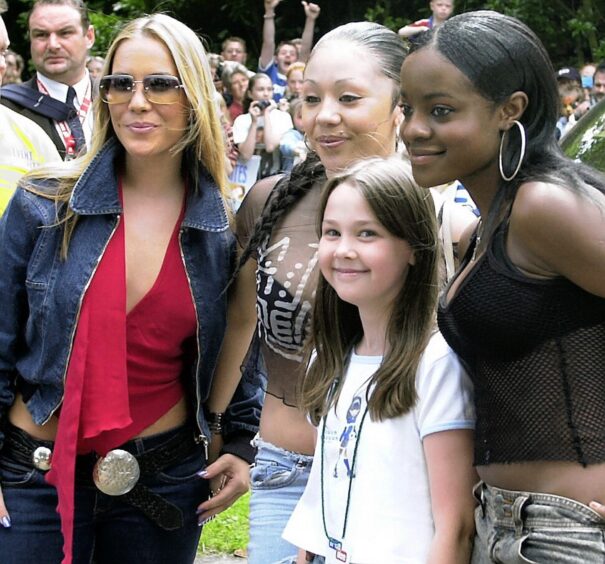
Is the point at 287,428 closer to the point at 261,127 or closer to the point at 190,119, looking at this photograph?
the point at 190,119

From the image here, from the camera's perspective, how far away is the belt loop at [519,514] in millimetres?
2236

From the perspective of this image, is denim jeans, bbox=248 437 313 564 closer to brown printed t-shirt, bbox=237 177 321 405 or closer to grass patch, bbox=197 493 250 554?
brown printed t-shirt, bbox=237 177 321 405

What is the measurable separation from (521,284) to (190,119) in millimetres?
1422

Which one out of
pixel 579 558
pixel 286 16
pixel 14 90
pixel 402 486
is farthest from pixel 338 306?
pixel 286 16

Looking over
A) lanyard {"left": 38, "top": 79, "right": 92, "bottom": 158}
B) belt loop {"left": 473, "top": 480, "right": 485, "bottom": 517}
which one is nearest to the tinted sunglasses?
belt loop {"left": 473, "top": 480, "right": 485, "bottom": 517}

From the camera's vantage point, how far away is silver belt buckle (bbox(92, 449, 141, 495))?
3199mm

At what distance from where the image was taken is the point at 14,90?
18.9 feet

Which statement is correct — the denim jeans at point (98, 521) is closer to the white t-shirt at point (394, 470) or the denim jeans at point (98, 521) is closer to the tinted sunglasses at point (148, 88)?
the white t-shirt at point (394, 470)

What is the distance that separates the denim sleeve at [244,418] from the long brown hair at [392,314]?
0.61 meters

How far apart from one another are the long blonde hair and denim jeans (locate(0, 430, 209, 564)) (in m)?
0.63

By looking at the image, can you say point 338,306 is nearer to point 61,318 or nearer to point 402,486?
point 402,486

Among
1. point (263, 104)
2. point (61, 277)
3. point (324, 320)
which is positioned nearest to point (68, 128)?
point (61, 277)

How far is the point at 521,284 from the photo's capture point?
2207mm

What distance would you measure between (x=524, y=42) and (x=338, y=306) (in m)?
0.88
